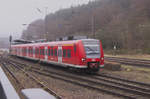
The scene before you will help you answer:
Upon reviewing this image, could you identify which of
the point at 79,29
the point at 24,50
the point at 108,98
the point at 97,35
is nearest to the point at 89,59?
the point at 108,98

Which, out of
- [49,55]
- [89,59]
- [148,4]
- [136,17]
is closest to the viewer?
[89,59]

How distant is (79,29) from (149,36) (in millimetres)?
36016

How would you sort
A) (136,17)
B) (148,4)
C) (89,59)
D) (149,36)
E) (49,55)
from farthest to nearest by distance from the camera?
1. (148,4)
2. (136,17)
3. (149,36)
4. (49,55)
5. (89,59)

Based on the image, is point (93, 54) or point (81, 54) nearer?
point (81, 54)

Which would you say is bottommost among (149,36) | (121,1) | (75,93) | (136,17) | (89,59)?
(75,93)

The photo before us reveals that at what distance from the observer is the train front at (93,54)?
15609 mm

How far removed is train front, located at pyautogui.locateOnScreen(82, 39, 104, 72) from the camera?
15609 mm

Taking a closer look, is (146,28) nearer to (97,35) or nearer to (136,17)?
(136,17)

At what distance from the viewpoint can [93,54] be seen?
1598 centimetres

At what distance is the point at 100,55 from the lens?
1634cm

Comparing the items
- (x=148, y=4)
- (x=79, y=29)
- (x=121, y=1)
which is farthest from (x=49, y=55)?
(x=121, y=1)

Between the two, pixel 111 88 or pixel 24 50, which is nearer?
pixel 111 88

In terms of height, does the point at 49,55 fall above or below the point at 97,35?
below

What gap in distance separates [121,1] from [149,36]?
42904 millimetres
